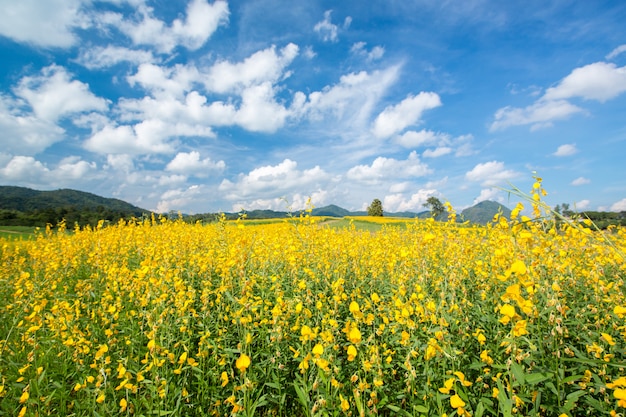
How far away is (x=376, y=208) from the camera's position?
3098 inches

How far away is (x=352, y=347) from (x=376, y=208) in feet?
257

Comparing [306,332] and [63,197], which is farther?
[63,197]

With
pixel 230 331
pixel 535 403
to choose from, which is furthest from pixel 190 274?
pixel 535 403

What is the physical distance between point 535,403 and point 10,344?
18.4ft

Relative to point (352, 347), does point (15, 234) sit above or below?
below

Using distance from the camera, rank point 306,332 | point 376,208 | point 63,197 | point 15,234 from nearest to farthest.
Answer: point 306,332
point 15,234
point 376,208
point 63,197

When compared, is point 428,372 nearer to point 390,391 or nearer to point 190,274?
point 390,391

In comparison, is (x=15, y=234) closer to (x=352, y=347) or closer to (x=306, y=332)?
(x=306, y=332)

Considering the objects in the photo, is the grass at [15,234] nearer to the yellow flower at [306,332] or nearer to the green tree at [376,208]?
the yellow flower at [306,332]

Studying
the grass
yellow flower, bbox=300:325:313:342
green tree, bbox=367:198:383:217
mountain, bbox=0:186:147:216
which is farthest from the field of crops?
mountain, bbox=0:186:147:216

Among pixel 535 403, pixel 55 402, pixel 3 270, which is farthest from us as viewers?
pixel 3 270

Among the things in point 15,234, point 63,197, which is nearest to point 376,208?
point 15,234

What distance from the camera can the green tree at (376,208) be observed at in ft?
255

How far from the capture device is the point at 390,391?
2.84 metres
